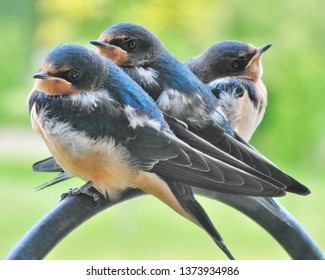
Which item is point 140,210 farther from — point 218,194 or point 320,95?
point 218,194

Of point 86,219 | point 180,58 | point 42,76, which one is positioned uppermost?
point 180,58

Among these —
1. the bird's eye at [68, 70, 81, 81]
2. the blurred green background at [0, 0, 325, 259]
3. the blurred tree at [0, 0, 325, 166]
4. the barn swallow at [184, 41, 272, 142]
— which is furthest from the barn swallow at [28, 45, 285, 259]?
the blurred tree at [0, 0, 325, 166]

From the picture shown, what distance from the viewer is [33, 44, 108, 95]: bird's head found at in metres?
0.93

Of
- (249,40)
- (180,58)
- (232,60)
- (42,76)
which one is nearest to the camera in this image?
(42,76)

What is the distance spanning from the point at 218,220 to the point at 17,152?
2.38 feet

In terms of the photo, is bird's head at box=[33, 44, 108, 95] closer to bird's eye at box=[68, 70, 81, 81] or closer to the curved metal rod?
bird's eye at box=[68, 70, 81, 81]

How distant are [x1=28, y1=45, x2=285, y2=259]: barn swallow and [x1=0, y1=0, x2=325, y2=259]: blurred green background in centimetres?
102

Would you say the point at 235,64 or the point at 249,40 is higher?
the point at 249,40

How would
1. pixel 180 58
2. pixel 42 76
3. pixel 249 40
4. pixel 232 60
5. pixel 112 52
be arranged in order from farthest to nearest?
pixel 249 40 < pixel 180 58 < pixel 232 60 < pixel 112 52 < pixel 42 76

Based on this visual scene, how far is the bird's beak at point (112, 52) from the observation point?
1.02 meters

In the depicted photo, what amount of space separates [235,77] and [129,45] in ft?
0.60

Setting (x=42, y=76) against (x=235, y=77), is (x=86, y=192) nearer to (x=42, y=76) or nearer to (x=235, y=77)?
(x=42, y=76)

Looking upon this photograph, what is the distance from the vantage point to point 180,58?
226cm

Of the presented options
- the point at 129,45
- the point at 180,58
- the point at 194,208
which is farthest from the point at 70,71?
the point at 180,58
